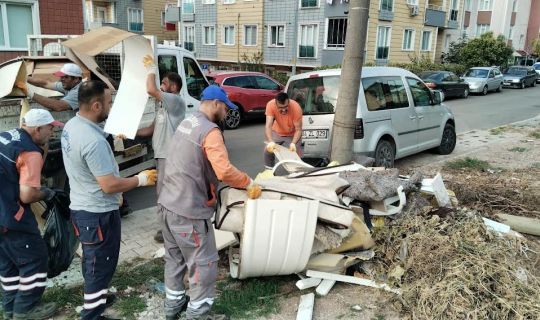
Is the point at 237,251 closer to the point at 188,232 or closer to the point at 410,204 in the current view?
the point at 188,232

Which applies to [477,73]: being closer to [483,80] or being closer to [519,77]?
[483,80]

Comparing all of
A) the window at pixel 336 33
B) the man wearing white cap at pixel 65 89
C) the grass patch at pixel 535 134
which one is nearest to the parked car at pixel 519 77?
the window at pixel 336 33

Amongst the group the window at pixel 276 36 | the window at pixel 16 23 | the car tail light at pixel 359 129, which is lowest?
the car tail light at pixel 359 129

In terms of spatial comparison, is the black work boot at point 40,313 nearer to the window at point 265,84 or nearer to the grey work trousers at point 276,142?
the grey work trousers at point 276,142

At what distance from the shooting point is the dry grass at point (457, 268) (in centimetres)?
322

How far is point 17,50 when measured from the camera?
1155 centimetres

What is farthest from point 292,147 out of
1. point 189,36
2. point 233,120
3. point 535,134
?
point 189,36

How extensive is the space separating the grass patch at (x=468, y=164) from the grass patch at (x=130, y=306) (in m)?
6.30

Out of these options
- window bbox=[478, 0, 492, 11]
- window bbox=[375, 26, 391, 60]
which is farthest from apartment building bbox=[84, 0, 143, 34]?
window bbox=[478, 0, 492, 11]

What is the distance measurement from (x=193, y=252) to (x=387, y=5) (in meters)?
27.1

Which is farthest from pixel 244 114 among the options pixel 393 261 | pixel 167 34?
pixel 167 34

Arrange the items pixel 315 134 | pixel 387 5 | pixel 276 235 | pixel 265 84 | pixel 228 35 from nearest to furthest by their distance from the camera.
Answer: pixel 276 235, pixel 315 134, pixel 265 84, pixel 387 5, pixel 228 35

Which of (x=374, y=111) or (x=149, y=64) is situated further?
(x=374, y=111)

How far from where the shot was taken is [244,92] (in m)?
13.2
